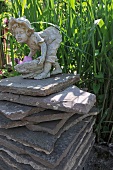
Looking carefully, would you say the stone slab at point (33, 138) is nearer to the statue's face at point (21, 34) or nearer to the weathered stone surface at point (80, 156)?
the weathered stone surface at point (80, 156)

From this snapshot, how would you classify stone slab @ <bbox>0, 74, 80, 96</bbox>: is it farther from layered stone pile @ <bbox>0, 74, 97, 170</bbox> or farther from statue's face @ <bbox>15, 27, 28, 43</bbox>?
statue's face @ <bbox>15, 27, 28, 43</bbox>

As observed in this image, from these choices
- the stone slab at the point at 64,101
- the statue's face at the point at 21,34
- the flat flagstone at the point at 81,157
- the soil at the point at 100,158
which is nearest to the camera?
the stone slab at the point at 64,101

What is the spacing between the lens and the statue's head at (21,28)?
0.77 metres

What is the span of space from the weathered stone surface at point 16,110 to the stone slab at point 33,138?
0.29 ft

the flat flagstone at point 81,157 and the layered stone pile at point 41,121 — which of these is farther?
the flat flagstone at point 81,157

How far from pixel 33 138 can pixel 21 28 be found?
43 cm

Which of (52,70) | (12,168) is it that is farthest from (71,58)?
(12,168)

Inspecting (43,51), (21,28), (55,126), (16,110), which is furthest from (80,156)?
(21,28)

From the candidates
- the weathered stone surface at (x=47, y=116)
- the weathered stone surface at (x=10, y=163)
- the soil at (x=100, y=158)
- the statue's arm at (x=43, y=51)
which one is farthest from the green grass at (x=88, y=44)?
the weathered stone surface at (x=10, y=163)

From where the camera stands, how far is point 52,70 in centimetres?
95

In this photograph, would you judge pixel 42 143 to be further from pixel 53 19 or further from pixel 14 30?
pixel 53 19

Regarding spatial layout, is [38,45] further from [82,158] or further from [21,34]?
[82,158]

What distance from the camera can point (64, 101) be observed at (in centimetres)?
72

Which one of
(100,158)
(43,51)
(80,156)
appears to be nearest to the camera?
(43,51)
